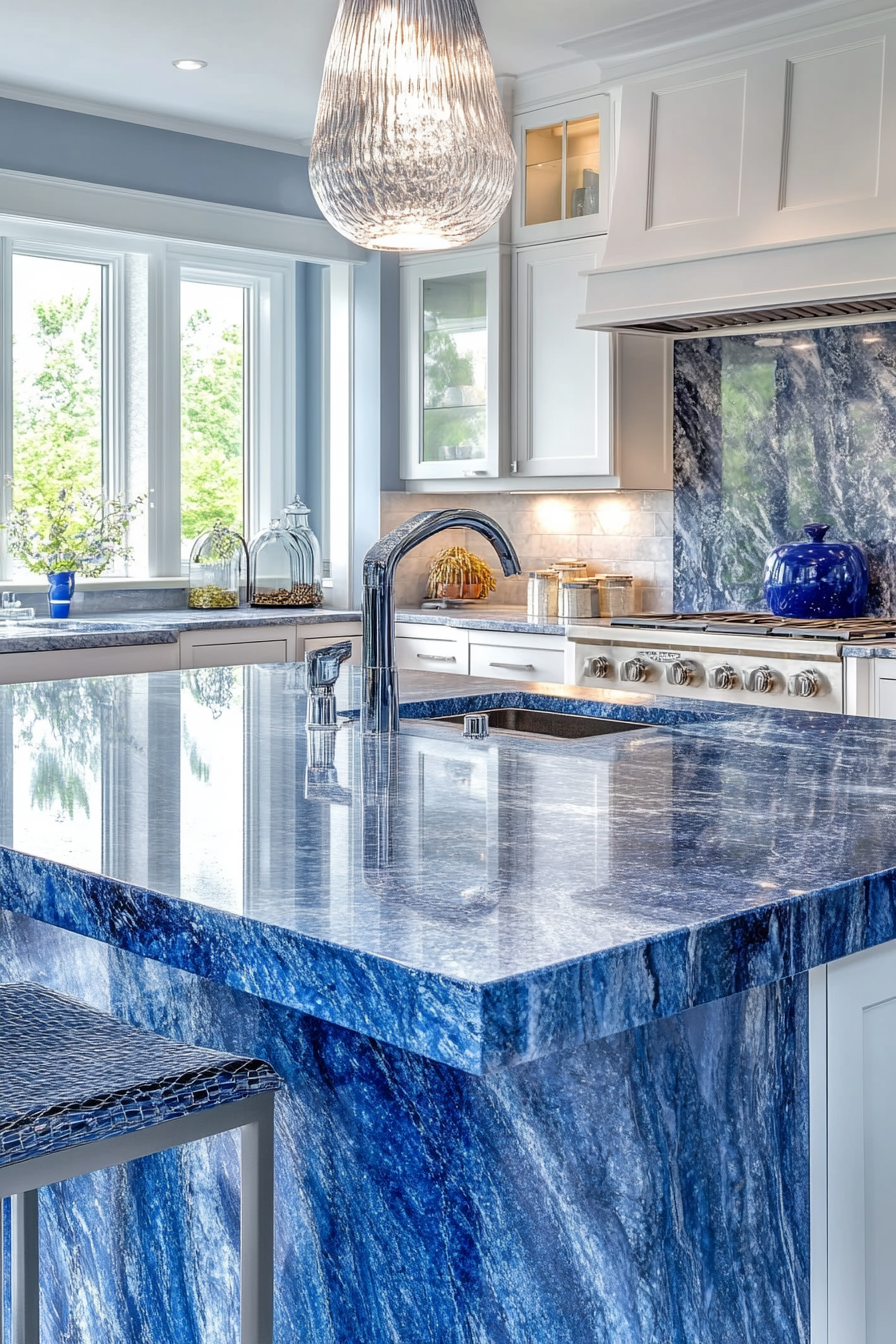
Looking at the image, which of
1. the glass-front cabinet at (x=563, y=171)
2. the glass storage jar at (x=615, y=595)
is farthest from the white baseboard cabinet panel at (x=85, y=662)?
the glass-front cabinet at (x=563, y=171)

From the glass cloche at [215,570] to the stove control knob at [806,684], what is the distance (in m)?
2.32

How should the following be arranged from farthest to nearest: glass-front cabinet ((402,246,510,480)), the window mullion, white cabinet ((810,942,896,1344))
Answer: glass-front cabinet ((402,246,510,480)), the window mullion, white cabinet ((810,942,896,1344))

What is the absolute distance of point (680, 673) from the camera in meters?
4.03

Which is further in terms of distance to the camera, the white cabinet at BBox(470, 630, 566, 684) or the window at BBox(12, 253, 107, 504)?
the window at BBox(12, 253, 107, 504)

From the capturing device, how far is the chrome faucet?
207cm

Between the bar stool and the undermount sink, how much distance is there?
3.66 feet

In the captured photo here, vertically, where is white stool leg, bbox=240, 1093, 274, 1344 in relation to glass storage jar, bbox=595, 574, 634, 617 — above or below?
below

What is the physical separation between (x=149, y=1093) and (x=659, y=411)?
390 centimetres

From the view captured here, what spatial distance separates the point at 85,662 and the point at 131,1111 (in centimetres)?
314

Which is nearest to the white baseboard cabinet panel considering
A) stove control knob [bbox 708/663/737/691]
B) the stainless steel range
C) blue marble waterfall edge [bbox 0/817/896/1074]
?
the stainless steel range

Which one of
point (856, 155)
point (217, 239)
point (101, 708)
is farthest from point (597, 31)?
point (101, 708)

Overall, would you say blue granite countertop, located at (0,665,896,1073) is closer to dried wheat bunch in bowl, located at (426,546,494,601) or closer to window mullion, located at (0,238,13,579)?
window mullion, located at (0,238,13,579)

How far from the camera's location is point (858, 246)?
369 centimetres

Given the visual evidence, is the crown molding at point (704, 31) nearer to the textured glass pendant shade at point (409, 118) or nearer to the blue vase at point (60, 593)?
the textured glass pendant shade at point (409, 118)
